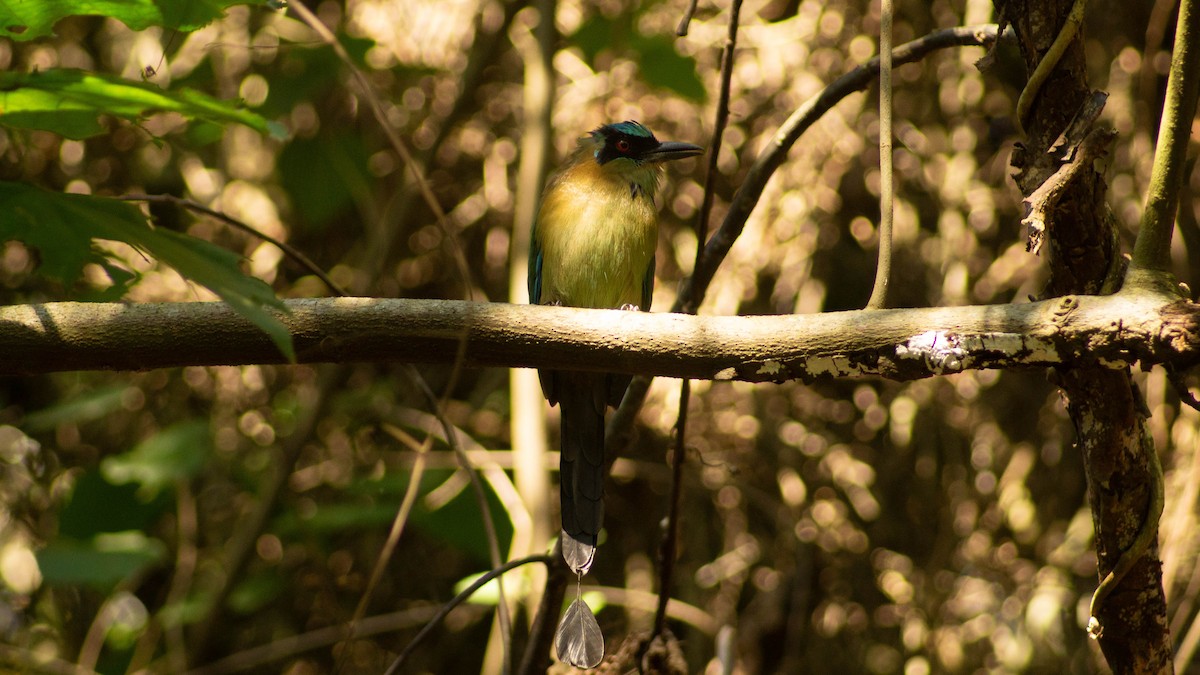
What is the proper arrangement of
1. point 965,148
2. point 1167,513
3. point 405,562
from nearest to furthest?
point 1167,513, point 965,148, point 405,562

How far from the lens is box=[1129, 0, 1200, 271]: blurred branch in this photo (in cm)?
146

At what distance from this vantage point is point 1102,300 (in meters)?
1.40

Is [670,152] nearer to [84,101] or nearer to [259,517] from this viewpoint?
[259,517]

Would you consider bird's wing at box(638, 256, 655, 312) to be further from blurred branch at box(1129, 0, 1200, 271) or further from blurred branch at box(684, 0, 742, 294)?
blurred branch at box(1129, 0, 1200, 271)

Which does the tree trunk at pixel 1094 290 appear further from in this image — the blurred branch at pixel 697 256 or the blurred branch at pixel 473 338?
the blurred branch at pixel 697 256

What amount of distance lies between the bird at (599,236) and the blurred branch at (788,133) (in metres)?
0.68

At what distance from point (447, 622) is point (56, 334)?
267 cm

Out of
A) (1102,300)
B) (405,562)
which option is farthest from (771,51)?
(1102,300)

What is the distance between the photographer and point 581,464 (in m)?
2.73

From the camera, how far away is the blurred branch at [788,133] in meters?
2.16

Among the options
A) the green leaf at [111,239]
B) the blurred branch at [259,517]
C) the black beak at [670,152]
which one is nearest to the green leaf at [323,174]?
the blurred branch at [259,517]

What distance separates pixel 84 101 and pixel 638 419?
267cm

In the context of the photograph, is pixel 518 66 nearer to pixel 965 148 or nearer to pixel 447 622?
pixel 965 148

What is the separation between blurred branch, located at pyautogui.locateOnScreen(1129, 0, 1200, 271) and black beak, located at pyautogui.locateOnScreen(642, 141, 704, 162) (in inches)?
88.5
